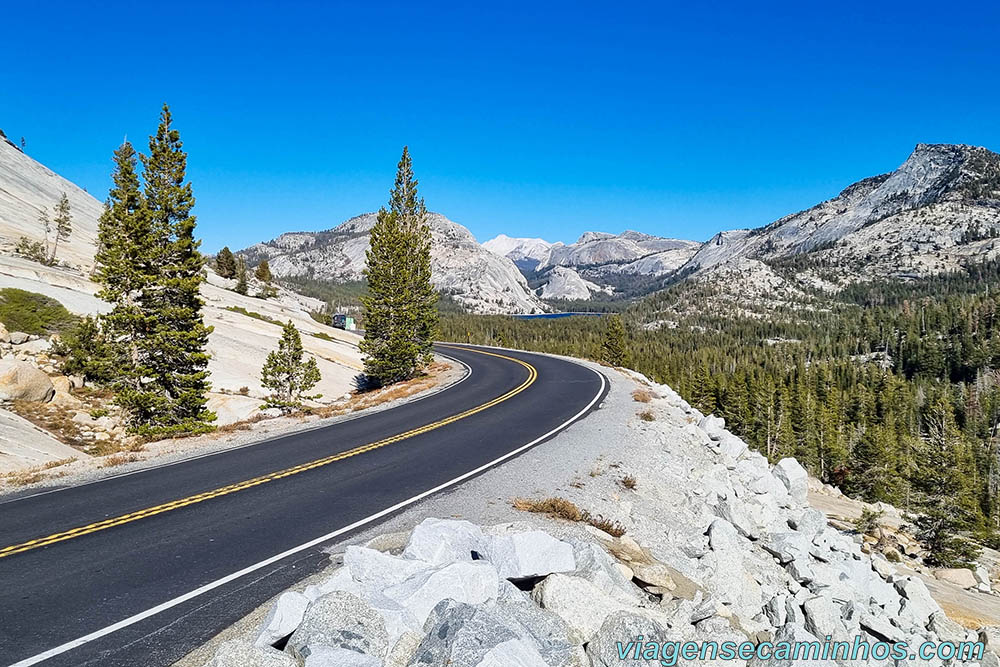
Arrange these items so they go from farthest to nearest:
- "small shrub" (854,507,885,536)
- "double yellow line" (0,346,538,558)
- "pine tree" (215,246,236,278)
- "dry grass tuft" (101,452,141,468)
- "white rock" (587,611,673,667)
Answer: "pine tree" (215,246,236,278) → "small shrub" (854,507,885,536) → "dry grass tuft" (101,452,141,468) → "double yellow line" (0,346,538,558) → "white rock" (587,611,673,667)

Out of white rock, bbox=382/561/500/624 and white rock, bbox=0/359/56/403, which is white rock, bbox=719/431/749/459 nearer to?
white rock, bbox=382/561/500/624

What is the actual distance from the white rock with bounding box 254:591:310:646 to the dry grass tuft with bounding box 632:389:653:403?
21.1 metres

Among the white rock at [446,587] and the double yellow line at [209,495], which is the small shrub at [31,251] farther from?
the white rock at [446,587]

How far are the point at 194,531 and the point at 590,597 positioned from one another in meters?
7.36

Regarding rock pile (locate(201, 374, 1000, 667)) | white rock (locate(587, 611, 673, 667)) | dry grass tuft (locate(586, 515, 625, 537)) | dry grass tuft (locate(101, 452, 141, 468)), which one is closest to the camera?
rock pile (locate(201, 374, 1000, 667))

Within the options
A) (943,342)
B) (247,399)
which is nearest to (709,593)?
(247,399)

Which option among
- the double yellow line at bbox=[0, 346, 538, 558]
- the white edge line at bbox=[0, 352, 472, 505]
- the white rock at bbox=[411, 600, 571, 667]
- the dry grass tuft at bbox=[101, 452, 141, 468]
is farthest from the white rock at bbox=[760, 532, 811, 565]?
the dry grass tuft at bbox=[101, 452, 141, 468]

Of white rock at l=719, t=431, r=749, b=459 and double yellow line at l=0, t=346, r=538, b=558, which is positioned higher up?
double yellow line at l=0, t=346, r=538, b=558

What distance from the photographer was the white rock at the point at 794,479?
60.0 feet

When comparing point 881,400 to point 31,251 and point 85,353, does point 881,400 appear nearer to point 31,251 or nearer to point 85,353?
point 85,353

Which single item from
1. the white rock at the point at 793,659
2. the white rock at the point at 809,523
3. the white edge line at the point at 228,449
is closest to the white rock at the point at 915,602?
the white rock at the point at 809,523

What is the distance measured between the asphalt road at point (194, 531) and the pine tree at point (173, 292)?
35.3 feet

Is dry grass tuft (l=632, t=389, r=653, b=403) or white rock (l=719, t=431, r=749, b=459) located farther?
dry grass tuft (l=632, t=389, r=653, b=403)

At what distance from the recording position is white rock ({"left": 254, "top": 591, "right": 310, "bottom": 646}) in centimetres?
577
